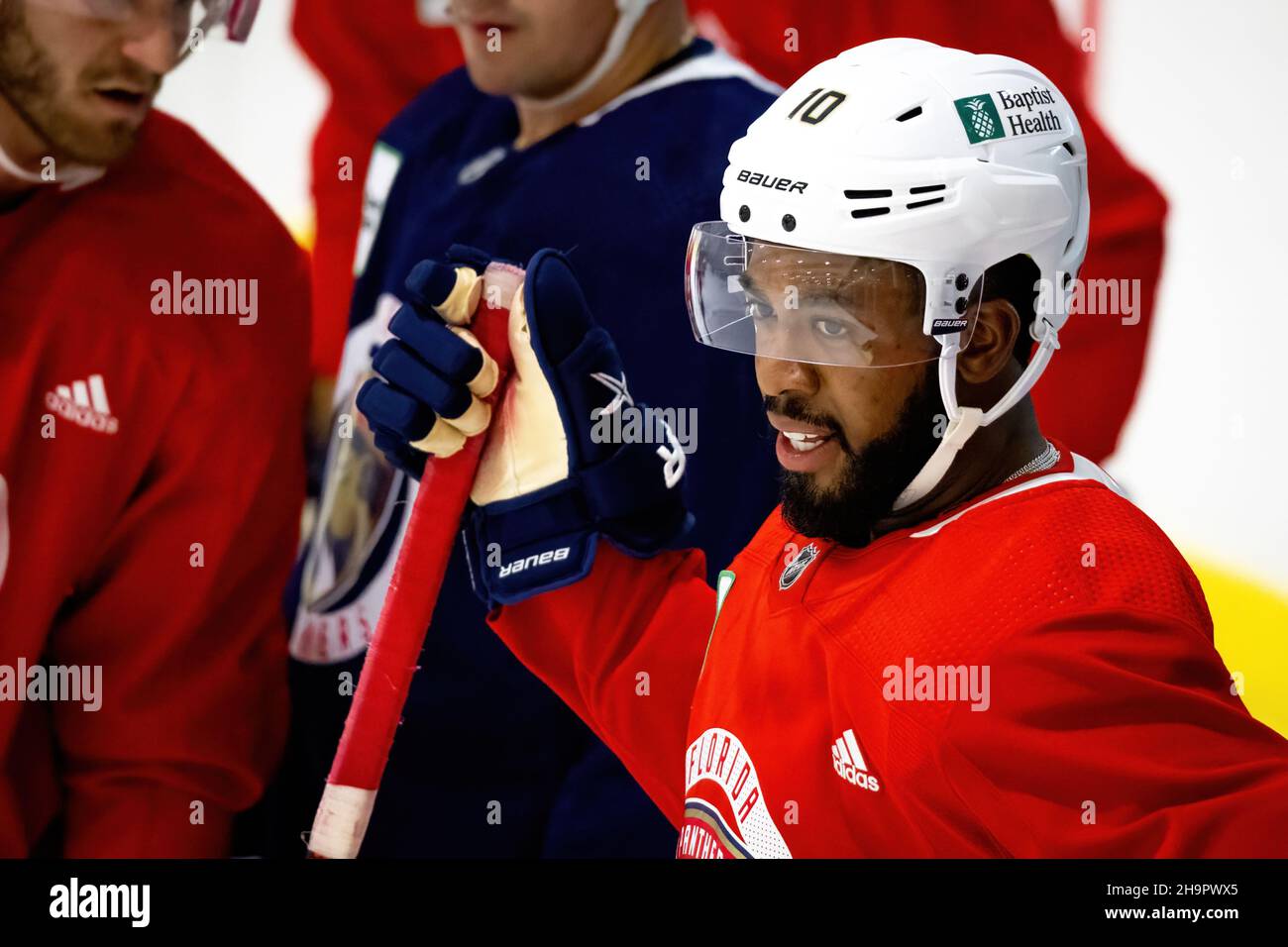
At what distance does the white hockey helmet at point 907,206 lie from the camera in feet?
4.58

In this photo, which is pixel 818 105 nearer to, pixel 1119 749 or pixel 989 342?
pixel 989 342

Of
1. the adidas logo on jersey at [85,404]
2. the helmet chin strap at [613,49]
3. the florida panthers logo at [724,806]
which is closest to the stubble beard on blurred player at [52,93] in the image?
the adidas logo on jersey at [85,404]

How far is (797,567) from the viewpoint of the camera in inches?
62.2

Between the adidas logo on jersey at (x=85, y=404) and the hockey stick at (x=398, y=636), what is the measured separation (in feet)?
1.52

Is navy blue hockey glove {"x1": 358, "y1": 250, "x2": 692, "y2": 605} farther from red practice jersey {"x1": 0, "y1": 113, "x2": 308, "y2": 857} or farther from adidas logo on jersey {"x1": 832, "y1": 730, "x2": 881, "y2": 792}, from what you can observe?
red practice jersey {"x1": 0, "y1": 113, "x2": 308, "y2": 857}

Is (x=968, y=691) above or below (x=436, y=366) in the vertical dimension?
below

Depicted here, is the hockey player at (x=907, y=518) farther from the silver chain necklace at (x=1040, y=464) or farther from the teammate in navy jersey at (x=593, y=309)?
the teammate in navy jersey at (x=593, y=309)

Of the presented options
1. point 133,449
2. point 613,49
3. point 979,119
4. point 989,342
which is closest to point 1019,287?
point 989,342

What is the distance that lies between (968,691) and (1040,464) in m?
0.26

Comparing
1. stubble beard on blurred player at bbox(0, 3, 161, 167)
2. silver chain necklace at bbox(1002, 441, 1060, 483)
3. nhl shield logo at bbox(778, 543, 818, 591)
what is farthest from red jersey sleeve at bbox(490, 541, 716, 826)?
stubble beard on blurred player at bbox(0, 3, 161, 167)

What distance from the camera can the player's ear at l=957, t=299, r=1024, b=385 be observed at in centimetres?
146

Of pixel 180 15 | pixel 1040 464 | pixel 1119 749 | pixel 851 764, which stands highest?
pixel 180 15

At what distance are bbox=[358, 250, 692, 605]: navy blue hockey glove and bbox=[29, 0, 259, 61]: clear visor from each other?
0.62m

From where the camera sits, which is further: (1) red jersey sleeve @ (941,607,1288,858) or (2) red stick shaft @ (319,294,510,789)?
(2) red stick shaft @ (319,294,510,789)
